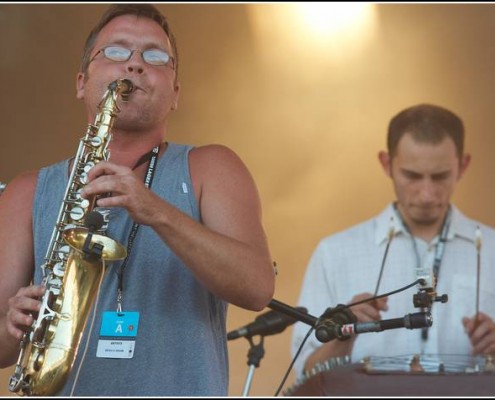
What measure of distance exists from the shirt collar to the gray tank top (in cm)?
254

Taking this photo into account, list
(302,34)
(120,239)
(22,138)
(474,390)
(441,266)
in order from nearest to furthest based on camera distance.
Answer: (474,390) < (120,239) < (441,266) < (22,138) < (302,34)

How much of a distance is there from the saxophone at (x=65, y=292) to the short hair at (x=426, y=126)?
115 inches

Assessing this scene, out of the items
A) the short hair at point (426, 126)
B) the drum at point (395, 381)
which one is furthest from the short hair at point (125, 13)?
the short hair at point (426, 126)

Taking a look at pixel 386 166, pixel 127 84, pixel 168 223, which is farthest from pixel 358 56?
pixel 168 223

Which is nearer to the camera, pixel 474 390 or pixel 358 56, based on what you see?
pixel 474 390

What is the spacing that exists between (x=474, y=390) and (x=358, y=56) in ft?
13.5

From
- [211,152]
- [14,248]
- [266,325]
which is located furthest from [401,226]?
[14,248]

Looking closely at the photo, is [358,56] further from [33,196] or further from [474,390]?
[474,390]

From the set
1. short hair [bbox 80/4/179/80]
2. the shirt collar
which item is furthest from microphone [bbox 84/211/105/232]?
the shirt collar

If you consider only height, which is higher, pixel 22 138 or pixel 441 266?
pixel 22 138

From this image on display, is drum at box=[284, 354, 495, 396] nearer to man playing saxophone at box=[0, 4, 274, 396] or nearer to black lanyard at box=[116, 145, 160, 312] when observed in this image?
man playing saxophone at box=[0, 4, 274, 396]

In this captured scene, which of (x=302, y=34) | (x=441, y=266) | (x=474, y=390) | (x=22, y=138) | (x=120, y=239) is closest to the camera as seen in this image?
(x=474, y=390)

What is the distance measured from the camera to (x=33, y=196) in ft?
→ 8.86

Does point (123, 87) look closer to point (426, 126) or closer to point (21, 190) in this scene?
point (21, 190)
